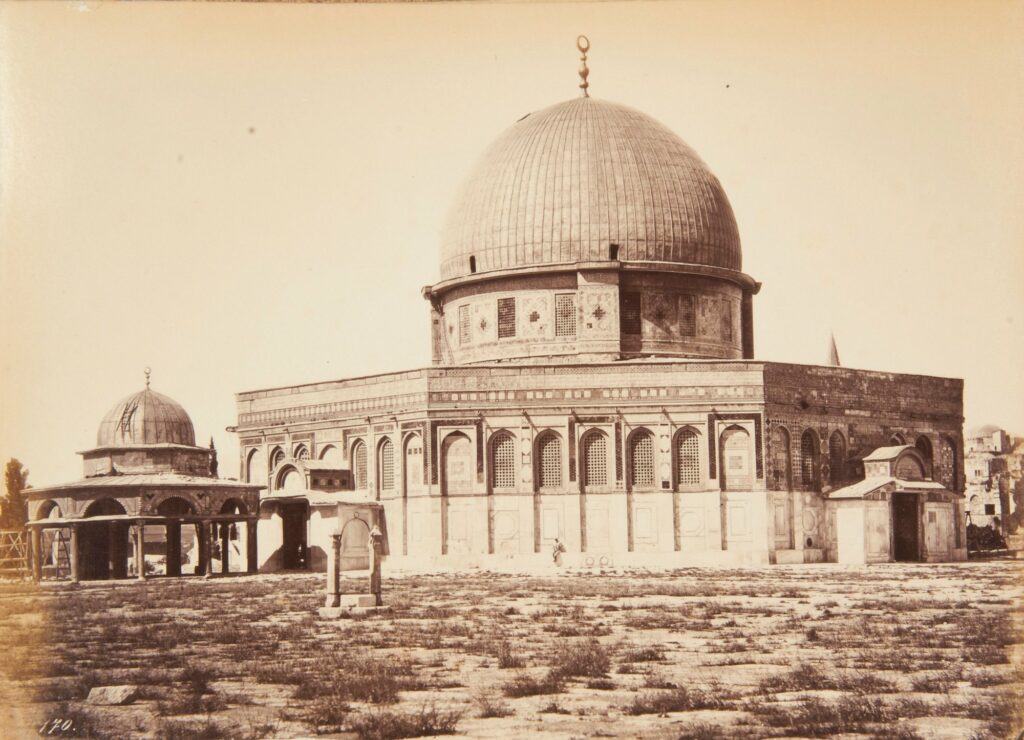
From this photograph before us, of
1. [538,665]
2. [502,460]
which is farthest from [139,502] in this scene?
[538,665]

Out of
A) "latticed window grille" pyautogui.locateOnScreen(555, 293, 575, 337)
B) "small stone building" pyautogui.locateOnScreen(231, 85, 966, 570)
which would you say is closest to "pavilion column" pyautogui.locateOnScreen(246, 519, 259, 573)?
"small stone building" pyautogui.locateOnScreen(231, 85, 966, 570)

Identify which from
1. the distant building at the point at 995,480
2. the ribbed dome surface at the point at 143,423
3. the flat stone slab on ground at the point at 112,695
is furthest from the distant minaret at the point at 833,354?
the flat stone slab on ground at the point at 112,695

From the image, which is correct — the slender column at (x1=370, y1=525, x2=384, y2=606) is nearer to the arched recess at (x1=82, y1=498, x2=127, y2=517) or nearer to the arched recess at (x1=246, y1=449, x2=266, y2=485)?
the arched recess at (x1=82, y1=498, x2=127, y2=517)

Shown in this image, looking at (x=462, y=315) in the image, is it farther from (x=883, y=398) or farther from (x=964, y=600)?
(x=964, y=600)

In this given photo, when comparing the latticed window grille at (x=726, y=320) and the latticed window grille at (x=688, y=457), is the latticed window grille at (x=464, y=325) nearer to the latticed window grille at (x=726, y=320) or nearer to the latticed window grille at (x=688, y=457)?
the latticed window grille at (x=726, y=320)

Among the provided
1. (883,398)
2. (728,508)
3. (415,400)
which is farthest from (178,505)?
(883,398)
